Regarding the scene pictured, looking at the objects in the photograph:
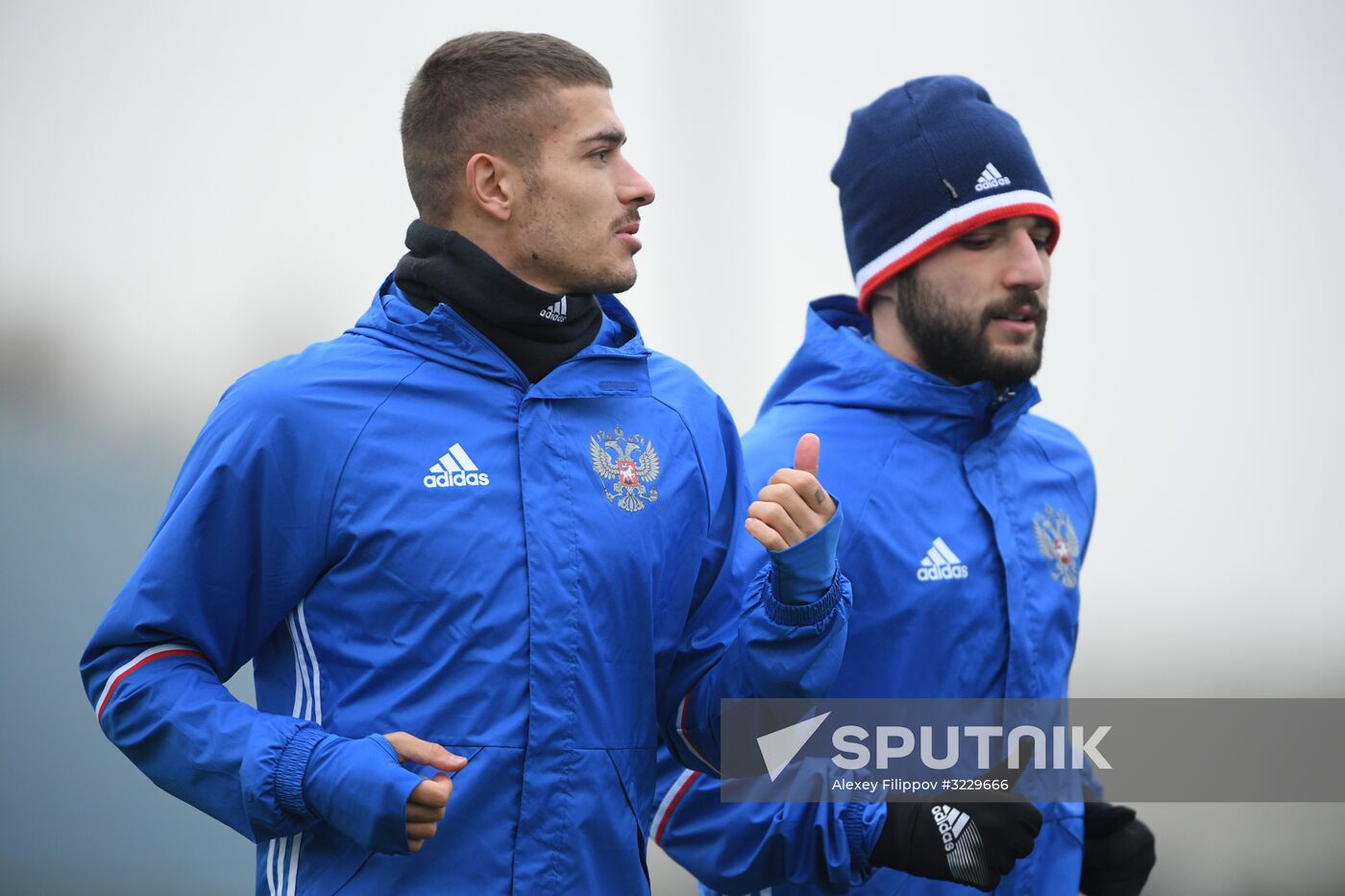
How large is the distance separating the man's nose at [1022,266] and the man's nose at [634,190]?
74 centimetres

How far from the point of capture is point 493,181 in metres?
1.76

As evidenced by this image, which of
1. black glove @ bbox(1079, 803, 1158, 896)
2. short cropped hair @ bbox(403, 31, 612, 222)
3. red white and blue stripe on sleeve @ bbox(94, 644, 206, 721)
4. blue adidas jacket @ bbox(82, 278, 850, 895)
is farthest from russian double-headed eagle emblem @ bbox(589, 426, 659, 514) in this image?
black glove @ bbox(1079, 803, 1158, 896)

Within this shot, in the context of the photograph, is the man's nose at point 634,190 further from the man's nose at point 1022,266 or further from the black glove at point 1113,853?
the black glove at point 1113,853

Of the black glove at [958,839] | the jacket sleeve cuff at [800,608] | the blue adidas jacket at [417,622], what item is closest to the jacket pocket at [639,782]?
the blue adidas jacket at [417,622]

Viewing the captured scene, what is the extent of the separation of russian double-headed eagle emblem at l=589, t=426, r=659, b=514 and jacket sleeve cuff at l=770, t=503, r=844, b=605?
173mm

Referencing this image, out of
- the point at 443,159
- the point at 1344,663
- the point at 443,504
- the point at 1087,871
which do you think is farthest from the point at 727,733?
the point at 1344,663

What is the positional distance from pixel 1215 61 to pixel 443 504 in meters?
2.94

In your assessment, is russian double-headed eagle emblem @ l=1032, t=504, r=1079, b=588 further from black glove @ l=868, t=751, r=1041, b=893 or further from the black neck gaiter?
the black neck gaiter

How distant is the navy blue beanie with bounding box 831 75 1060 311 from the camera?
2.32m

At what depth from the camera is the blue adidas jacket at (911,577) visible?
6.44ft

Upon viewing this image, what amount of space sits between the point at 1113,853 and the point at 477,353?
1328 millimetres

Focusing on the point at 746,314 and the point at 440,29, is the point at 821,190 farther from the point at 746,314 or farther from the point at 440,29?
the point at 440,29

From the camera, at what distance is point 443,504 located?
5.24 feet

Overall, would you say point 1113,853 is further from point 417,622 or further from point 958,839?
point 417,622
